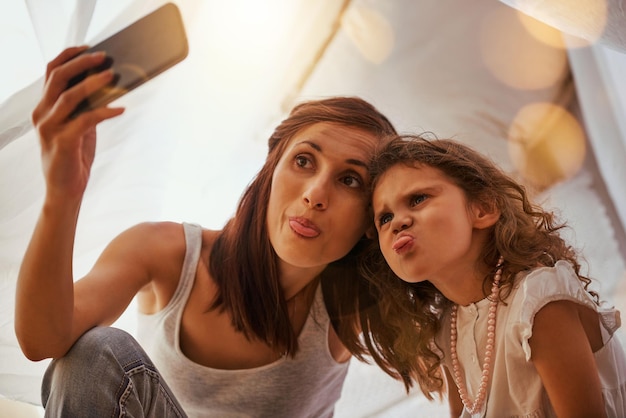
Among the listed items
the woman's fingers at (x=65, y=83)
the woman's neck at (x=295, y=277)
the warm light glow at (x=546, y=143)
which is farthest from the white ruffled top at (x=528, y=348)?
the warm light glow at (x=546, y=143)

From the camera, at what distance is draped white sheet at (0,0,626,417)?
0.81 metres

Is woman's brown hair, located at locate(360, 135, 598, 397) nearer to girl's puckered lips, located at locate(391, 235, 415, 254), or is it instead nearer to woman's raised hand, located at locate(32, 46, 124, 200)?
girl's puckered lips, located at locate(391, 235, 415, 254)

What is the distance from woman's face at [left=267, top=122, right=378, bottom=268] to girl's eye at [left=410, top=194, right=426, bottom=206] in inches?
3.4

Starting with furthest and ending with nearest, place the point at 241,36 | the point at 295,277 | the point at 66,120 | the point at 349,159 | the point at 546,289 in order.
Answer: the point at 241,36, the point at 295,277, the point at 349,159, the point at 546,289, the point at 66,120

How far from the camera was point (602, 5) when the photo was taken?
24.6 inches

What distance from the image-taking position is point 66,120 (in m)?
0.52

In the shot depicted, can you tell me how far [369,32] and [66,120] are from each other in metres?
0.82

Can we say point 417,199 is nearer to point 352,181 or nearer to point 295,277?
point 352,181

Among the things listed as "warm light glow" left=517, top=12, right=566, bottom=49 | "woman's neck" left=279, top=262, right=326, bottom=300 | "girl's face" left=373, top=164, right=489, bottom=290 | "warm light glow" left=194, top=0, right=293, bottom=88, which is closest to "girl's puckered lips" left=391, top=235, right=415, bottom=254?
"girl's face" left=373, top=164, right=489, bottom=290

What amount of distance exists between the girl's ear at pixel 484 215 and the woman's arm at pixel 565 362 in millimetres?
134

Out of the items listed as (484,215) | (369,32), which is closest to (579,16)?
(484,215)

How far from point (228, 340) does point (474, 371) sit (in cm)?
36

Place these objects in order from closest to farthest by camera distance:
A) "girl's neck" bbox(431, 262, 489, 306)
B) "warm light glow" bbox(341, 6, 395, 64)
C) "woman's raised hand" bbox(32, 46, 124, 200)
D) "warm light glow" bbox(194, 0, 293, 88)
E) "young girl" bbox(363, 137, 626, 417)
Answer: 1. "woman's raised hand" bbox(32, 46, 124, 200)
2. "young girl" bbox(363, 137, 626, 417)
3. "girl's neck" bbox(431, 262, 489, 306)
4. "warm light glow" bbox(194, 0, 293, 88)
5. "warm light glow" bbox(341, 6, 395, 64)

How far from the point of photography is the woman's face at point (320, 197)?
73 cm
